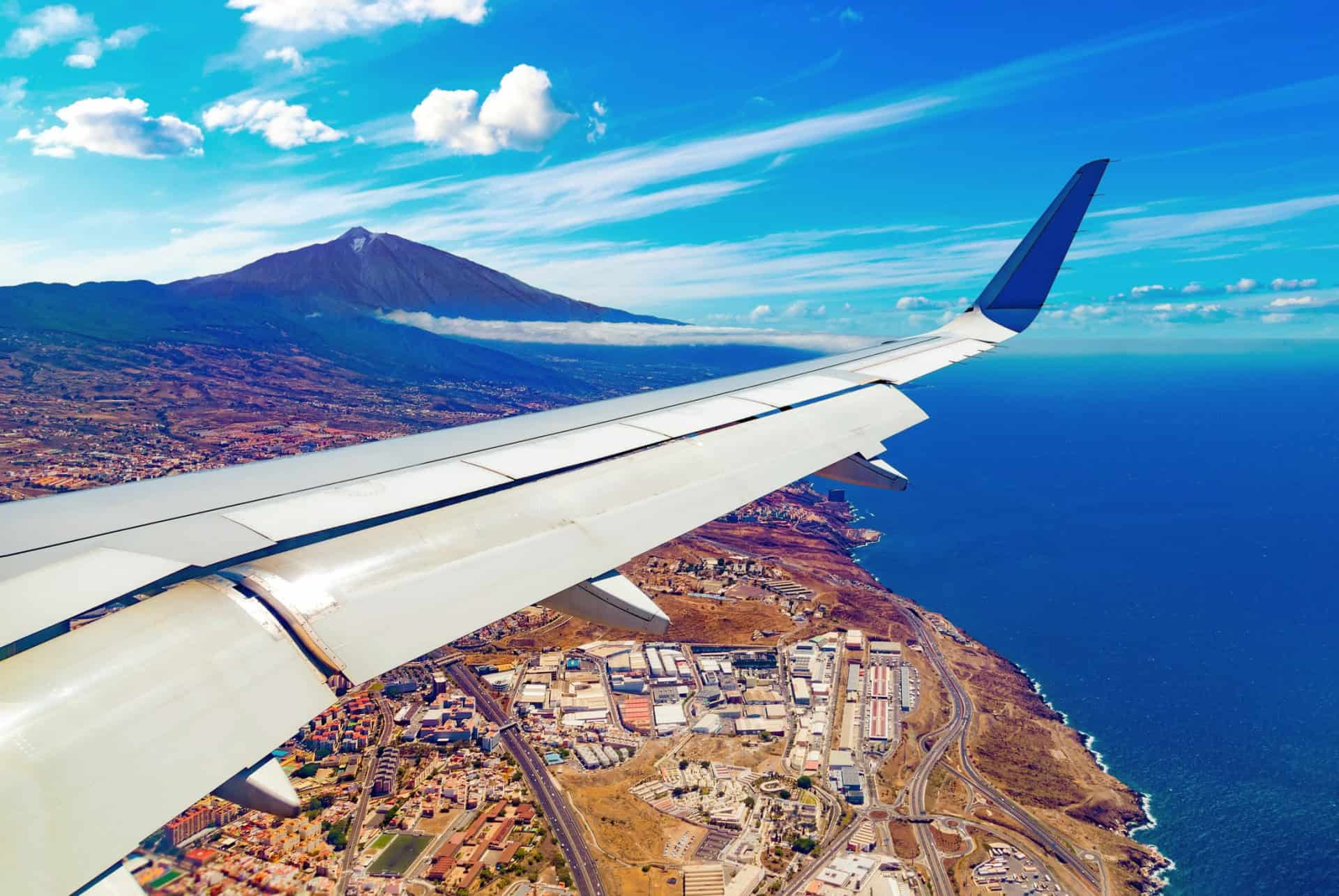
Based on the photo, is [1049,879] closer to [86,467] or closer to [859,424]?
[859,424]

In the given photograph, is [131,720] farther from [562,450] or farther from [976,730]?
[976,730]

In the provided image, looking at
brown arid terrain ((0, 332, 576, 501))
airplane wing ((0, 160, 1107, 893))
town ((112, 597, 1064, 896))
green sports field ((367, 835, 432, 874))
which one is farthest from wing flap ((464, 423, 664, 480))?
brown arid terrain ((0, 332, 576, 501))

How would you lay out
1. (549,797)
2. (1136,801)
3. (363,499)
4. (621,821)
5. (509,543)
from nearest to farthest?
(509,543)
(363,499)
(621,821)
(549,797)
(1136,801)

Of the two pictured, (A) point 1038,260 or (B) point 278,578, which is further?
(A) point 1038,260

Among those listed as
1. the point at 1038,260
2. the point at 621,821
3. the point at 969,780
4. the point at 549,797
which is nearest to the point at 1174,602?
the point at 969,780

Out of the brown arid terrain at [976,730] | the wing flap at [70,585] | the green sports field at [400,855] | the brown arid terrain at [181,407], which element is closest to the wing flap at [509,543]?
the wing flap at [70,585]

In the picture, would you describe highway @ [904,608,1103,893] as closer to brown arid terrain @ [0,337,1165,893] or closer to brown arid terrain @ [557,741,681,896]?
brown arid terrain @ [0,337,1165,893]

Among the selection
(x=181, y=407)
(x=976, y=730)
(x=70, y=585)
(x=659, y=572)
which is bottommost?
(x=976, y=730)

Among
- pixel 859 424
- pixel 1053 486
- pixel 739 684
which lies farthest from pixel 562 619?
pixel 1053 486
